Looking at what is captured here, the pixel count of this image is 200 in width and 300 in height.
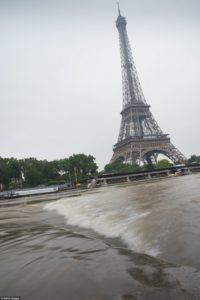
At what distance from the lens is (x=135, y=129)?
95562 mm

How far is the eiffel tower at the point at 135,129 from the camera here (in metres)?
92.1

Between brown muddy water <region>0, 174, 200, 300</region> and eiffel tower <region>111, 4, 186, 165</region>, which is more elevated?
eiffel tower <region>111, 4, 186, 165</region>

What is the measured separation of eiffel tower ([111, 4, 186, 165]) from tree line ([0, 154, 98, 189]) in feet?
43.7

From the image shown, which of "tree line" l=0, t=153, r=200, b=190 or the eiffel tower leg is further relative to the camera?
the eiffel tower leg

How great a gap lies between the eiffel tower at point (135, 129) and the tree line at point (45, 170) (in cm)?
1333

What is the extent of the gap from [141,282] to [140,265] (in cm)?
66

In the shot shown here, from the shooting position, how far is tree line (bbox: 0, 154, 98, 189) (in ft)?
287

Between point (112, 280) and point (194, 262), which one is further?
point (194, 262)

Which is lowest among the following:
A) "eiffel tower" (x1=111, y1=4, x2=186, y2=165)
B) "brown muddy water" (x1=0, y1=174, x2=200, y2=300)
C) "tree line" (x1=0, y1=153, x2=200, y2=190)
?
"brown muddy water" (x1=0, y1=174, x2=200, y2=300)

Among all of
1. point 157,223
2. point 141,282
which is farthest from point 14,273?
point 157,223

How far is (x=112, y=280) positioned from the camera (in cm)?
355

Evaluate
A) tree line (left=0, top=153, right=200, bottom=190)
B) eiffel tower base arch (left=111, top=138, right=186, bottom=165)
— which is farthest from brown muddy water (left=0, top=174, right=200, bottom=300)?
eiffel tower base arch (left=111, top=138, right=186, bottom=165)

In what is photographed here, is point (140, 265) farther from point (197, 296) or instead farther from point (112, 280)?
point (197, 296)

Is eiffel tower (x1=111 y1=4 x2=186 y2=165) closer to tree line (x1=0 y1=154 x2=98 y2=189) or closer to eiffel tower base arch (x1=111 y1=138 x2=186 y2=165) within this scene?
eiffel tower base arch (x1=111 y1=138 x2=186 y2=165)
